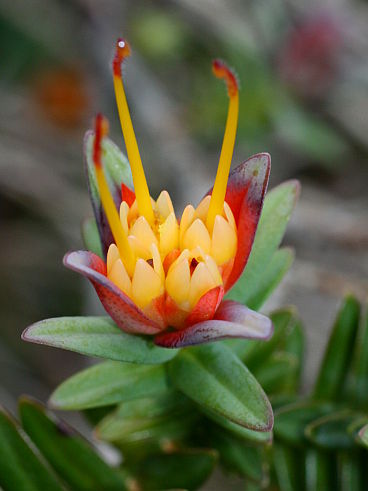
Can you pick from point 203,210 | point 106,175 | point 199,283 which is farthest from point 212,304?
point 106,175

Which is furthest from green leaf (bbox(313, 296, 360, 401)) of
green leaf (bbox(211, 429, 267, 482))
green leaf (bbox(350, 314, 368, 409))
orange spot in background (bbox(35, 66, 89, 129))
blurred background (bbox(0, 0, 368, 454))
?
orange spot in background (bbox(35, 66, 89, 129))

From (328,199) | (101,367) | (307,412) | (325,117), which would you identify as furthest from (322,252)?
(101,367)

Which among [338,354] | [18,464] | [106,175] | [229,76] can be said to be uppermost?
[229,76]

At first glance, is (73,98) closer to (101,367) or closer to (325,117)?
(325,117)

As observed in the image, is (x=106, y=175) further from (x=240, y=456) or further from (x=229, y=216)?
(x=240, y=456)

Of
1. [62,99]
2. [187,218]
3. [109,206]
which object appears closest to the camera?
[109,206]

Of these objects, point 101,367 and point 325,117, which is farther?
point 325,117

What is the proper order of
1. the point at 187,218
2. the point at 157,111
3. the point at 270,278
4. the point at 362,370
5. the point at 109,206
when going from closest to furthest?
the point at 109,206 < the point at 187,218 < the point at 270,278 < the point at 362,370 < the point at 157,111

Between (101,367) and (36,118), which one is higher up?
(36,118)
